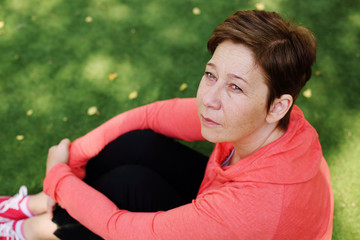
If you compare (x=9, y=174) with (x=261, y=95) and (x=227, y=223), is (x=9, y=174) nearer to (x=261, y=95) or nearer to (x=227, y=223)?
(x=227, y=223)

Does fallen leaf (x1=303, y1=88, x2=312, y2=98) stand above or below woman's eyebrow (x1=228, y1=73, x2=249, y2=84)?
below

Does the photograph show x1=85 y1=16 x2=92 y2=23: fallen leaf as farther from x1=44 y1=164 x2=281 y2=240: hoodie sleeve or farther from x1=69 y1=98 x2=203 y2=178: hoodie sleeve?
x1=44 y1=164 x2=281 y2=240: hoodie sleeve

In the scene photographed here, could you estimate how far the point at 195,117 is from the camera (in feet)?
6.61

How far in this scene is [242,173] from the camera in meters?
1.43

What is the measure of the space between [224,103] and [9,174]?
Answer: 2300 mm

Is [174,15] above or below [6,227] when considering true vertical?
above

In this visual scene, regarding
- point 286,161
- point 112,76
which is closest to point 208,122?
point 286,161

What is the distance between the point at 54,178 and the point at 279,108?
54.2 inches

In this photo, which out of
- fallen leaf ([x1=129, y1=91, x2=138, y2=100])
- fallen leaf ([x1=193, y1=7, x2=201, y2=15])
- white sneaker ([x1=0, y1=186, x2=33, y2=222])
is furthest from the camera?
fallen leaf ([x1=193, y1=7, x2=201, y2=15])

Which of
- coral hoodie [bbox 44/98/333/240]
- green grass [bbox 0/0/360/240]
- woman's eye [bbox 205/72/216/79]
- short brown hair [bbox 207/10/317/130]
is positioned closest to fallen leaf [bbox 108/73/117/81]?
green grass [bbox 0/0/360/240]

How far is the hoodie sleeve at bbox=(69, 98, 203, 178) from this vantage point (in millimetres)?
A: 2074

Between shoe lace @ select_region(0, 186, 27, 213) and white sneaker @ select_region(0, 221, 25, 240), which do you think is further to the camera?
shoe lace @ select_region(0, 186, 27, 213)

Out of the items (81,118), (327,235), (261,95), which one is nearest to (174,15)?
(81,118)

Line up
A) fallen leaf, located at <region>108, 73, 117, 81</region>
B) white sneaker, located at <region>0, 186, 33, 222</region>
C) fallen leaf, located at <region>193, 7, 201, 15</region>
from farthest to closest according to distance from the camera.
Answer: fallen leaf, located at <region>193, 7, 201, 15</region>, fallen leaf, located at <region>108, 73, 117, 81</region>, white sneaker, located at <region>0, 186, 33, 222</region>
